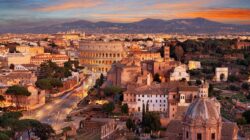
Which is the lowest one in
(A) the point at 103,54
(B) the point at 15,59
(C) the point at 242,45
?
(B) the point at 15,59

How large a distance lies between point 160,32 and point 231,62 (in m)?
113

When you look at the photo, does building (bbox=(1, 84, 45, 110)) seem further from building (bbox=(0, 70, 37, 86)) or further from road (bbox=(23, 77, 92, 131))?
building (bbox=(0, 70, 37, 86))

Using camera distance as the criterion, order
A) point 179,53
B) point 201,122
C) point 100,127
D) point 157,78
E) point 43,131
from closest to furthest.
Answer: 1. point 201,122
2. point 43,131
3. point 100,127
4. point 157,78
5. point 179,53

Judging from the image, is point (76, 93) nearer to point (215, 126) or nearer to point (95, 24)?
point (215, 126)

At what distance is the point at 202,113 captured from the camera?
13258 millimetres

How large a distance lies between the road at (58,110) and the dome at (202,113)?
11.1m

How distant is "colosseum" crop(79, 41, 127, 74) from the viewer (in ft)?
141

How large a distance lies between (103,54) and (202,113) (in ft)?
100

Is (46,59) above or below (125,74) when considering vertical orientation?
below

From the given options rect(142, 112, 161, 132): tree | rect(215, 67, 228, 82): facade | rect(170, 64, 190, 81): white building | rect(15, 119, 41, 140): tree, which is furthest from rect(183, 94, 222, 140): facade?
rect(215, 67, 228, 82): facade

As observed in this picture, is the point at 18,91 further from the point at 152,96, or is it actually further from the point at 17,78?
the point at 152,96

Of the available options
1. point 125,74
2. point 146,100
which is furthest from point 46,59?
point 146,100

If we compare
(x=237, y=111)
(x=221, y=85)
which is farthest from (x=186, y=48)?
(x=237, y=111)

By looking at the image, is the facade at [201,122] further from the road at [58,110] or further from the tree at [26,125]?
the road at [58,110]
